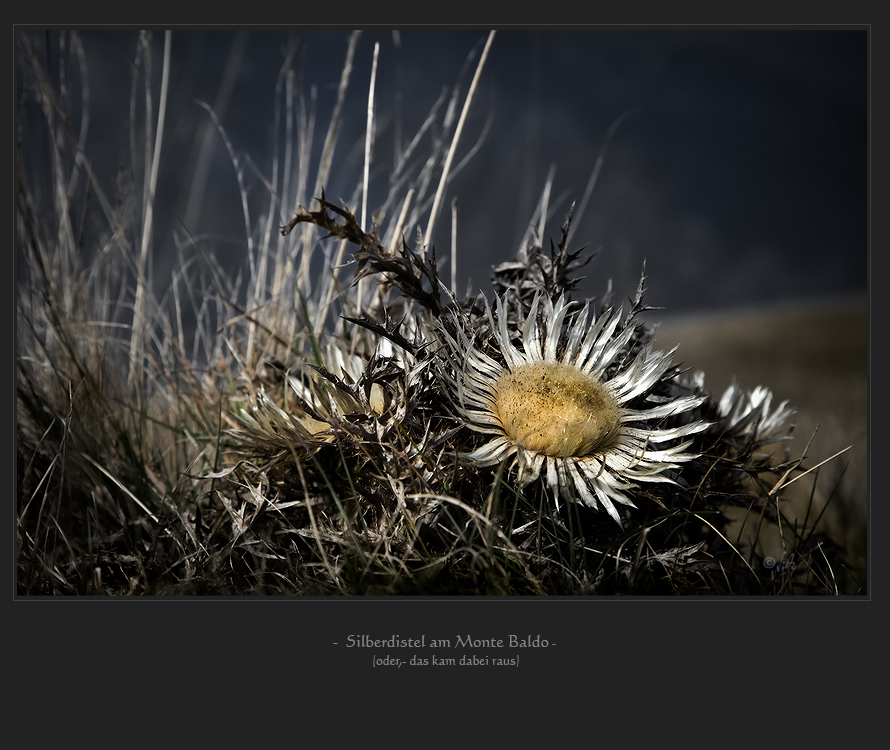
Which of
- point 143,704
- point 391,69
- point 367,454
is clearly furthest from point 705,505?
point 391,69

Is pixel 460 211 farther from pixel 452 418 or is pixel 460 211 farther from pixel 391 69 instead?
pixel 452 418

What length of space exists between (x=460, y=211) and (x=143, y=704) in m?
0.93

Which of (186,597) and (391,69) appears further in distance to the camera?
(391,69)

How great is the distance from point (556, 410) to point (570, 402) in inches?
0.9

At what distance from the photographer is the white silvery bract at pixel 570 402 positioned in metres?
0.67

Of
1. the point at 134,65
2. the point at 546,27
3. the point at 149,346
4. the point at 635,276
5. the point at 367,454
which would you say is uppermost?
the point at 134,65

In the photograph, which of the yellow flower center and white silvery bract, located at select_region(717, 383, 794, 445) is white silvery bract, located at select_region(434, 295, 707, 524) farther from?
white silvery bract, located at select_region(717, 383, 794, 445)

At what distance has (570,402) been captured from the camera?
2.37 ft

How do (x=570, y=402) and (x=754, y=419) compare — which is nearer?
(x=570, y=402)

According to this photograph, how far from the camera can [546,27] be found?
80 centimetres
